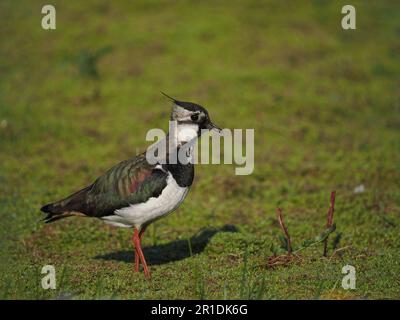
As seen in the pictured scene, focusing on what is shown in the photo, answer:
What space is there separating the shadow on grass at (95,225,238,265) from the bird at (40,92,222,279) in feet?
1.79

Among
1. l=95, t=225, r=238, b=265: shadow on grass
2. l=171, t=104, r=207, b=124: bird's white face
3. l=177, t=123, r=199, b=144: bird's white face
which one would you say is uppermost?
l=171, t=104, r=207, b=124: bird's white face

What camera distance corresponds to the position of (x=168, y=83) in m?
13.9

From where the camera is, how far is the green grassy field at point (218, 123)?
23.7 ft

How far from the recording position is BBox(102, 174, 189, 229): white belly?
6941mm

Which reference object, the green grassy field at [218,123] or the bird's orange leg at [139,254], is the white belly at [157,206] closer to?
the bird's orange leg at [139,254]

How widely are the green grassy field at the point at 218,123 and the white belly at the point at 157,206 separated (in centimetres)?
62

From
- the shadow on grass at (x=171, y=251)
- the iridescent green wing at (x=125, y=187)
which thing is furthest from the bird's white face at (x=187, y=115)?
the shadow on grass at (x=171, y=251)

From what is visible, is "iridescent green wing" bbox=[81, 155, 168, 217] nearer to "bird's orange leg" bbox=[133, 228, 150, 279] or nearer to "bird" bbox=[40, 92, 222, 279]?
"bird" bbox=[40, 92, 222, 279]

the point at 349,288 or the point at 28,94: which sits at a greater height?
the point at 28,94

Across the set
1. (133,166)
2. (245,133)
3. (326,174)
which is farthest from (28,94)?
(133,166)

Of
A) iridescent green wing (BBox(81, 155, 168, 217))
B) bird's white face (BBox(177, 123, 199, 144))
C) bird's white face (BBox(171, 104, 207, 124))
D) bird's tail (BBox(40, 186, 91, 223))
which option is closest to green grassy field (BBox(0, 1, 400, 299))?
bird's tail (BBox(40, 186, 91, 223))
